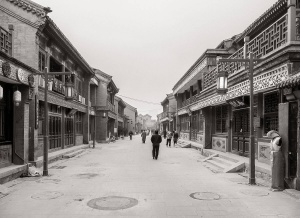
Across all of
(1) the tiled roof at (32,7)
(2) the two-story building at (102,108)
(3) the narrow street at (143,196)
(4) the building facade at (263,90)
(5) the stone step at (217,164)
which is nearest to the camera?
(3) the narrow street at (143,196)

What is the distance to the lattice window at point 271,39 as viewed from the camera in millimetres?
9617

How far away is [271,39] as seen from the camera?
10477 millimetres

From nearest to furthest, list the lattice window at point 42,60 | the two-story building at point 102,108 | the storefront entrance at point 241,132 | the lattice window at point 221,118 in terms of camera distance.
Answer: the storefront entrance at point 241,132, the lattice window at point 42,60, the lattice window at point 221,118, the two-story building at point 102,108

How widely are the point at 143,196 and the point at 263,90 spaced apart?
5641 mm

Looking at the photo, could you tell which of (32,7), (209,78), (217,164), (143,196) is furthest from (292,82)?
(209,78)

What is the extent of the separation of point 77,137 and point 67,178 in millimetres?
13206

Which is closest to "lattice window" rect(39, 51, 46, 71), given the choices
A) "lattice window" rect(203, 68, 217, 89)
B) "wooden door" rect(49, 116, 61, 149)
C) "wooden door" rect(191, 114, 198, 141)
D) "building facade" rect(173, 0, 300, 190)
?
"wooden door" rect(49, 116, 61, 149)

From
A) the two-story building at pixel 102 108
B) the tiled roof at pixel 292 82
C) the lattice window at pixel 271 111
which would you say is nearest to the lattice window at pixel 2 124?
the tiled roof at pixel 292 82

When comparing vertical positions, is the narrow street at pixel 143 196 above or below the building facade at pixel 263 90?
below

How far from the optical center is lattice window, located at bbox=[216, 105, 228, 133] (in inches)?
699

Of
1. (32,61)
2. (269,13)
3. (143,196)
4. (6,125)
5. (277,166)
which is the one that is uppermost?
(269,13)

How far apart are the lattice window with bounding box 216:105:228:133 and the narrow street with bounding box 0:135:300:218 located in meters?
6.64

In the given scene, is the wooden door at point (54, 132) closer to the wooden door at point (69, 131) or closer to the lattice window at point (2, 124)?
the wooden door at point (69, 131)

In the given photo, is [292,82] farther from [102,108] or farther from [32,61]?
[102,108]
